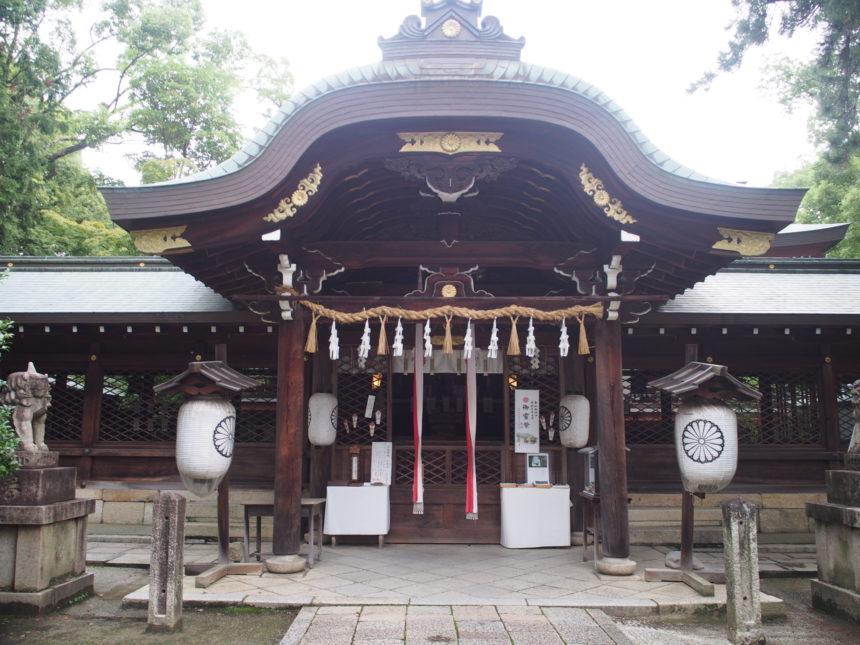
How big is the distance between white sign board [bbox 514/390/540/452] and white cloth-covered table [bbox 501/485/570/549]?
25.2 inches

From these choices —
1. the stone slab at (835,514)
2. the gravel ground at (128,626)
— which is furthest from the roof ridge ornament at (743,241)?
the gravel ground at (128,626)

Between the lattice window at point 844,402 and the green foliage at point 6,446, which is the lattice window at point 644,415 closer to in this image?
the lattice window at point 844,402

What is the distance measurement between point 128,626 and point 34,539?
1.22 meters

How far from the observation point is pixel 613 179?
238 inches

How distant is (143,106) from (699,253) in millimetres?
21119

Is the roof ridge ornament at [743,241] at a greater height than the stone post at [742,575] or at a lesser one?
greater

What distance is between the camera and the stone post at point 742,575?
4.80 metres

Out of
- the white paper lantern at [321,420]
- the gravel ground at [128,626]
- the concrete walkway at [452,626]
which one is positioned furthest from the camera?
the white paper lantern at [321,420]

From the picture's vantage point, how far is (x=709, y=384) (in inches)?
239

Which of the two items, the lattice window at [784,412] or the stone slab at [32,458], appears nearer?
the stone slab at [32,458]

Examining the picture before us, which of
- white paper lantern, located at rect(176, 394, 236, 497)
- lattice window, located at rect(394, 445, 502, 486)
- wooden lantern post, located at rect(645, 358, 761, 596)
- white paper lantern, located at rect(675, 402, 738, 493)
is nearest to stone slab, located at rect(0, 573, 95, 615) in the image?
white paper lantern, located at rect(176, 394, 236, 497)

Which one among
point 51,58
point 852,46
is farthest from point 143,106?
point 852,46

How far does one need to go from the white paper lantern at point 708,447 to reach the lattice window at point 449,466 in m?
2.97

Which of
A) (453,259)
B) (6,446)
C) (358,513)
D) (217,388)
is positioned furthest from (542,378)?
(6,446)
